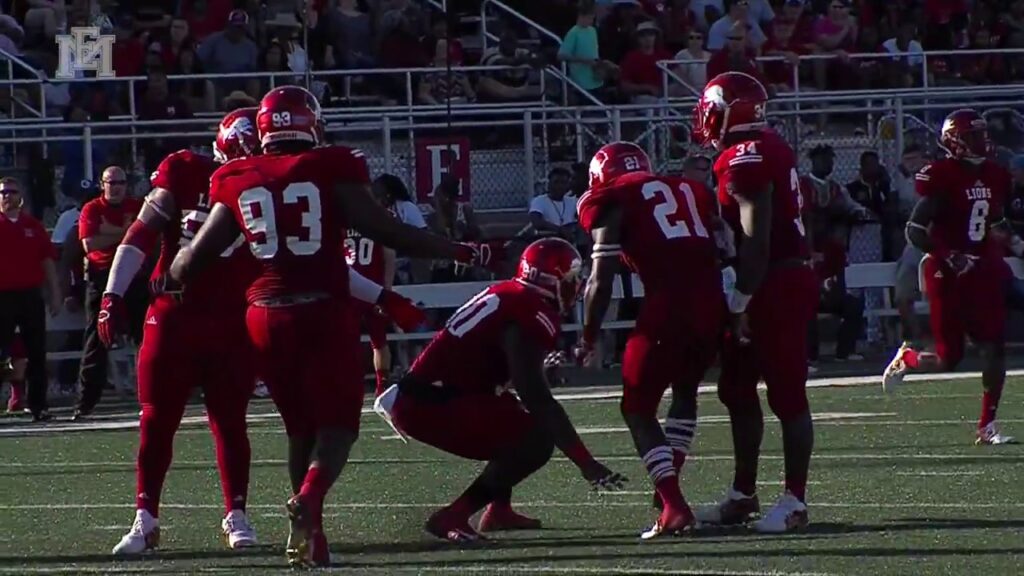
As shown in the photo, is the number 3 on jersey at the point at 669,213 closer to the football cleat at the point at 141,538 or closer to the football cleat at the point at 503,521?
the football cleat at the point at 503,521

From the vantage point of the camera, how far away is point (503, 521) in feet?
26.9

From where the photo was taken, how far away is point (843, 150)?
19.5m

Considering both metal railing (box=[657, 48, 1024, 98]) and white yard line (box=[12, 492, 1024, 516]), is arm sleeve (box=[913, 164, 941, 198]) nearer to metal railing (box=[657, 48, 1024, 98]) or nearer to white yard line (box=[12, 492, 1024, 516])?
white yard line (box=[12, 492, 1024, 516])

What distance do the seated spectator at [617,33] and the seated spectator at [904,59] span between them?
251 centimetres

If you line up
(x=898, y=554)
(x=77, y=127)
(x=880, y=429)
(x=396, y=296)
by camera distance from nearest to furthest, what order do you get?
1. (x=898, y=554)
2. (x=396, y=296)
3. (x=880, y=429)
4. (x=77, y=127)

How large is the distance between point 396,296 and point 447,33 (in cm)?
1145

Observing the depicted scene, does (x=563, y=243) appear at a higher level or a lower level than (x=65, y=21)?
lower

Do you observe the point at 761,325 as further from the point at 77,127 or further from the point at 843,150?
the point at 843,150

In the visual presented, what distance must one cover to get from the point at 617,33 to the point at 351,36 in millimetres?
2714

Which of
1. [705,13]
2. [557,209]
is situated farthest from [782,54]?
[557,209]

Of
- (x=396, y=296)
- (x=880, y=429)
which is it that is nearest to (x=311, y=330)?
(x=396, y=296)

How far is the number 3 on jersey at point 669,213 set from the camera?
793 cm

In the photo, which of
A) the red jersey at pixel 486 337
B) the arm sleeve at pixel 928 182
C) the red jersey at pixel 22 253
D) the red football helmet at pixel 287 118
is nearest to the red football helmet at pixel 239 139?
the red football helmet at pixel 287 118

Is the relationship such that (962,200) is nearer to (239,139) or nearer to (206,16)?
(239,139)
